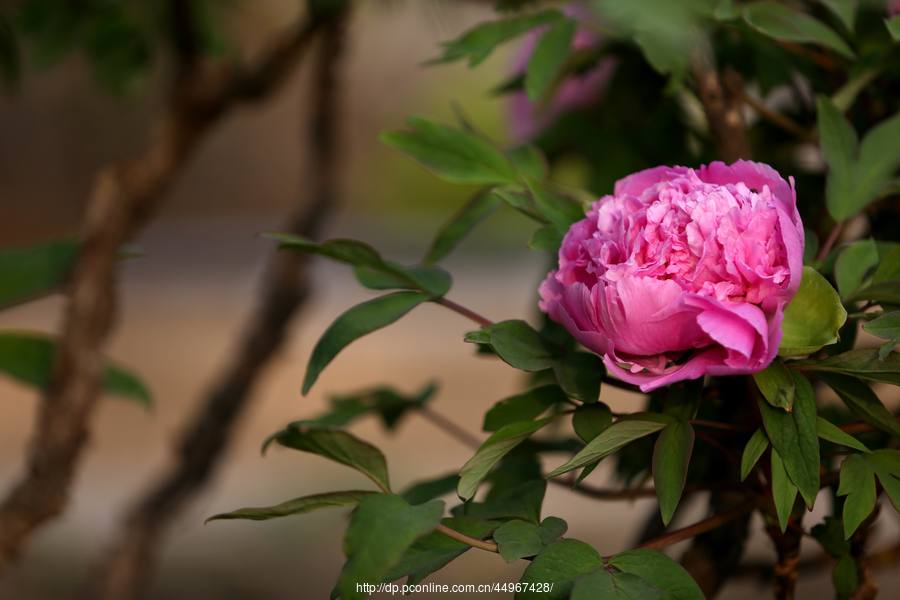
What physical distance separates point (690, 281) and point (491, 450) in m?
0.08

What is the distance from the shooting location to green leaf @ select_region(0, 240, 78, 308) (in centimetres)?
47

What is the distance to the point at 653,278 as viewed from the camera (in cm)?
28

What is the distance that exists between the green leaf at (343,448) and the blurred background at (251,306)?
0.58 ft

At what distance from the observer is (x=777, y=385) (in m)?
0.28

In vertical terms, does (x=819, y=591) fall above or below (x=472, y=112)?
above

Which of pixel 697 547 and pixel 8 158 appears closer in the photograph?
pixel 697 547

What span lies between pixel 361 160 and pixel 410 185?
206mm

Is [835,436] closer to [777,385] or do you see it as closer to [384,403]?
[777,385]

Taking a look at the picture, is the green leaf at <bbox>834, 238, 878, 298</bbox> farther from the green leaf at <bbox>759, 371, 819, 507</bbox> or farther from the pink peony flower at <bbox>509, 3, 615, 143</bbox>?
the pink peony flower at <bbox>509, 3, 615, 143</bbox>

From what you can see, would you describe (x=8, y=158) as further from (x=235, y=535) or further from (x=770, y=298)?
(x=770, y=298)

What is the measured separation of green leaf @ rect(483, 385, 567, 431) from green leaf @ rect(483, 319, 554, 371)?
0.03 m

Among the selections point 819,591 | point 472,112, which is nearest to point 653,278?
point 819,591

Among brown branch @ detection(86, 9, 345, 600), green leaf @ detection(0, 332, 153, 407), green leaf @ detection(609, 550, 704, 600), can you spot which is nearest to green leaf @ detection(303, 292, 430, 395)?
green leaf @ detection(609, 550, 704, 600)

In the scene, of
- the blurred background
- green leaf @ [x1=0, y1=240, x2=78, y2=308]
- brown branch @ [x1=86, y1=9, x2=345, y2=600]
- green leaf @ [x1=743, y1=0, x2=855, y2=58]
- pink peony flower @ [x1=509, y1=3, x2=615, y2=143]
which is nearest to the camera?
green leaf @ [x1=743, y1=0, x2=855, y2=58]
